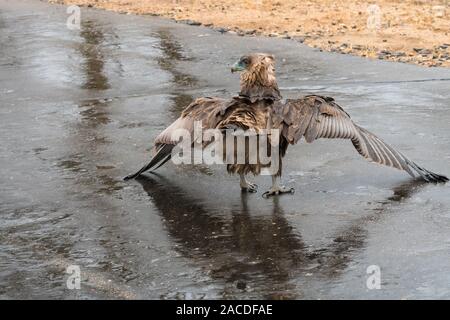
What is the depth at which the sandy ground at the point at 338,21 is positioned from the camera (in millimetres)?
12141

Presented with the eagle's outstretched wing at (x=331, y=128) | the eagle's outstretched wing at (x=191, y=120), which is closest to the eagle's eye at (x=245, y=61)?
the eagle's outstretched wing at (x=191, y=120)

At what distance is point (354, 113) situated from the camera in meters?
8.25

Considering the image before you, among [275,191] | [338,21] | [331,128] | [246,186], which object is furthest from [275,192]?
[338,21]

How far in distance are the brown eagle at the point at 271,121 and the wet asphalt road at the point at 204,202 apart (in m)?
0.21

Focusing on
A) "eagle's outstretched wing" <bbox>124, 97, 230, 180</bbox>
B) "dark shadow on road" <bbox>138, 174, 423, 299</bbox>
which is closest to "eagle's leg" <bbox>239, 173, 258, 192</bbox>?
"dark shadow on road" <bbox>138, 174, 423, 299</bbox>

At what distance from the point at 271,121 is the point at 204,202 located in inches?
28.6

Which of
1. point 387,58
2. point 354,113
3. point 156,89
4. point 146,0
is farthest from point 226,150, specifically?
point 146,0

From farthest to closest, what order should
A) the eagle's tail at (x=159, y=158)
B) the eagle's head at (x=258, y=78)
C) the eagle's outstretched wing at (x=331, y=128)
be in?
the eagle's tail at (x=159, y=158) → the eagle's head at (x=258, y=78) → the eagle's outstretched wing at (x=331, y=128)

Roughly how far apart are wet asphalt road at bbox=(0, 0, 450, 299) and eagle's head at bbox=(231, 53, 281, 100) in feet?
2.29

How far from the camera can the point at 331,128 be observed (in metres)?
6.09

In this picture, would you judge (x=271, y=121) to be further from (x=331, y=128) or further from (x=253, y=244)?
→ (x=253, y=244)

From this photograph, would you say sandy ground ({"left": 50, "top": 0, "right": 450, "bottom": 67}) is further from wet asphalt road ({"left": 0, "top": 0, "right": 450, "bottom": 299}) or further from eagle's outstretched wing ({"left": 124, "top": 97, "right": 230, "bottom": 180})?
eagle's outstretched wing ({"left": 124, "top": 97, "right": 230, "bottom": 180})

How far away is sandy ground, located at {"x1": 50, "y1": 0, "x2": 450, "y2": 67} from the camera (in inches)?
478

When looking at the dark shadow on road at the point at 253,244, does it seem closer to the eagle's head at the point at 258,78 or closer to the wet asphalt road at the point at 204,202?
the wet asphalt road at the point at 204,202
